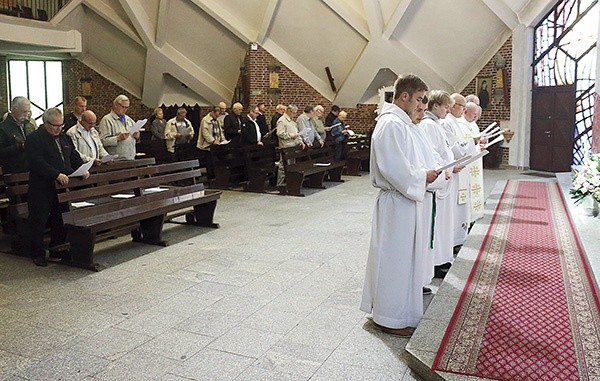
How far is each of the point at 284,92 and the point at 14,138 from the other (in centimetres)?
1171

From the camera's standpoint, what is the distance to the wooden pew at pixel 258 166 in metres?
11.5

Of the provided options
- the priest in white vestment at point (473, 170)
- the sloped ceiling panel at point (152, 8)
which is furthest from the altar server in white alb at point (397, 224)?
the sloped ceiling panel at point (152, 8)

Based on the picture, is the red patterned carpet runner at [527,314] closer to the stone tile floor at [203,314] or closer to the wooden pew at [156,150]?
the stone tile floor at [203,314]

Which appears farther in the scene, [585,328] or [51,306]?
[51,306]

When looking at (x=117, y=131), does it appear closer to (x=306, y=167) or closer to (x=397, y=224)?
(x=306, y=167)

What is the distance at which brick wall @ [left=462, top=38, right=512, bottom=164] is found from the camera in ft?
51.0

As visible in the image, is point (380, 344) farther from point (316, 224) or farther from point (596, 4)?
point (596, 4)

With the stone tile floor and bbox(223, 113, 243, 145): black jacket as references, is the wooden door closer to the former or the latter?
bbox(223, 113, 243, 145): black jacket

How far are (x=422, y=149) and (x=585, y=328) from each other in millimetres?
1735

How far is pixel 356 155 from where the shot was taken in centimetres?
1465

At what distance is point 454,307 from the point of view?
4.58 m

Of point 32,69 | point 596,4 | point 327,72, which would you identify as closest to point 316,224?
point 596,4

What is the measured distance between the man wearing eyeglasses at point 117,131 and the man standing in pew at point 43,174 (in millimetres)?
2047

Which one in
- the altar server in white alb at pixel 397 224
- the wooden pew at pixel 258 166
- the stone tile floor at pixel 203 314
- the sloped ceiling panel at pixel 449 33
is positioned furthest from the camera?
the sloped ceiling panel at pixel 449 33
